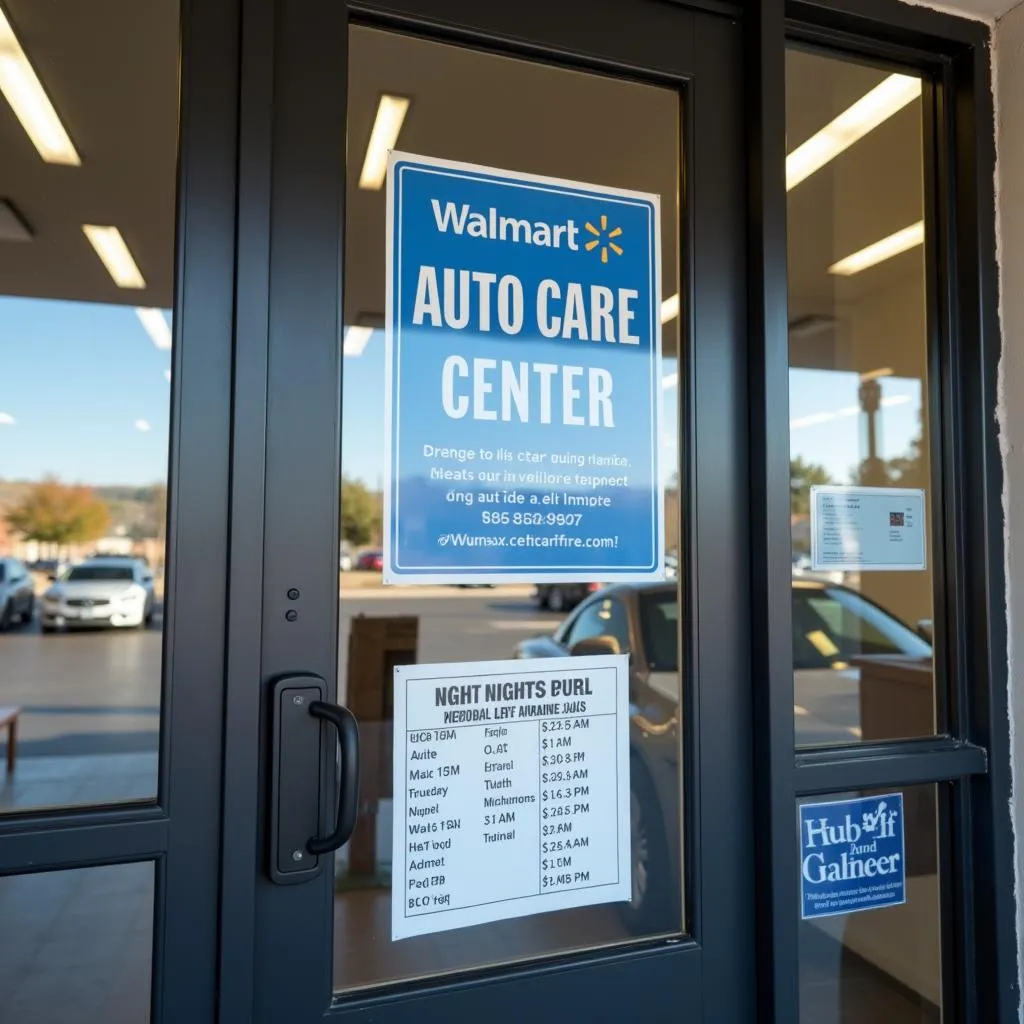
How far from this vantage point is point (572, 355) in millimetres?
1392

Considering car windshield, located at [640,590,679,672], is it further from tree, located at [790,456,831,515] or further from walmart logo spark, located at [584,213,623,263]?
walmart logo spark, located at [584,213,623,263]

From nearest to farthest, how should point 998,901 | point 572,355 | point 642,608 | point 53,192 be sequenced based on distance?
point 572,355
point 998,901
point 642,608
point 53,192

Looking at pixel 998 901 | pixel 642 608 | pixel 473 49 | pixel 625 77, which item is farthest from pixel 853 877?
pixel 473 49

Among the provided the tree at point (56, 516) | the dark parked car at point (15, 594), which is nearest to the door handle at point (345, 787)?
the tree at point (56, 516)

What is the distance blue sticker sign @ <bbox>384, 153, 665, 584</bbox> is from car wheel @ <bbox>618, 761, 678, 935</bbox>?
1.25 ft

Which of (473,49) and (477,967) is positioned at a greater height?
(473,49)

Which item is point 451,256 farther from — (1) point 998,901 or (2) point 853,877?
(1) point 998,901

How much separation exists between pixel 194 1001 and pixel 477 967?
16.4 inches

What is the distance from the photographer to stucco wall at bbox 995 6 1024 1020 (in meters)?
1.55

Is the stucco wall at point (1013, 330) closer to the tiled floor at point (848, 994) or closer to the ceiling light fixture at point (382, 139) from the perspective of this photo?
the tiled floor at point (848, 994)

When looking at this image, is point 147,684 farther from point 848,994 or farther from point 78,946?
point 848,994

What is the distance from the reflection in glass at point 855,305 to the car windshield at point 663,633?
9.3 inches

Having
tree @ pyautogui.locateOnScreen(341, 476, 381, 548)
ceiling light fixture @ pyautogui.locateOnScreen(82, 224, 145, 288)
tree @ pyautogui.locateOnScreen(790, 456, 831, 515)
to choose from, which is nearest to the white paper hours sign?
tree @ pyautogui.locateOnScreen(341, 476, 381, 548)

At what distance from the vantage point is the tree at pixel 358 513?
1.25 meters
